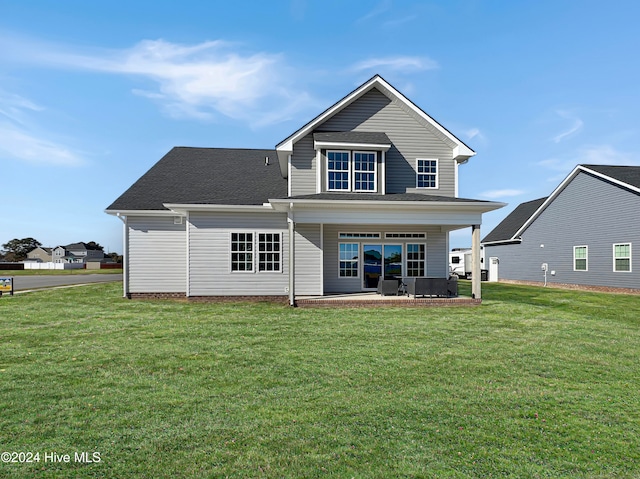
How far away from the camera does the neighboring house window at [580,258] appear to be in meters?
23.6

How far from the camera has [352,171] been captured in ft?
52.3

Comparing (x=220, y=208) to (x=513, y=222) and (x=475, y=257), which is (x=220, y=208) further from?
(x=513, y=222)

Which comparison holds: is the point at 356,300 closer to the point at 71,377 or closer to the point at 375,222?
the point at 375,222

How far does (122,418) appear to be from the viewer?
176 inches

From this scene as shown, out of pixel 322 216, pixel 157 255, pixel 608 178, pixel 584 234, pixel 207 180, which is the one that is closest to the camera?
pixel 322 216

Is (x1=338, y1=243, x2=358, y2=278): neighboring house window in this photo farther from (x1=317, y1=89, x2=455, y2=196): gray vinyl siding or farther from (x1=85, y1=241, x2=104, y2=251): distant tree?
(x1=85, y1=241, x2=104, y2=251): distant tree

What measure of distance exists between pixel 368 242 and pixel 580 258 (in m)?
15.8

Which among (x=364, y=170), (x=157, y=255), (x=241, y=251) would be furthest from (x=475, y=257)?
(x=157, y=255)

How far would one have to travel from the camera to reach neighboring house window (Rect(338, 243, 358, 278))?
16781mm

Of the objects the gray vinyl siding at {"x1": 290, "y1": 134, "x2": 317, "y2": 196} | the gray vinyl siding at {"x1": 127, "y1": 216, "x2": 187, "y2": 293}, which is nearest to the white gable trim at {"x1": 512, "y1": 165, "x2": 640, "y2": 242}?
the gray vinyl siding at {"x1": 290, "y1": 134, "x2": 317, "y2": 196}

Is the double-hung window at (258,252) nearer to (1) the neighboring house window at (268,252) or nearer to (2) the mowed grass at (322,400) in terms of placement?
(1) the neighboring house window at (268,252)

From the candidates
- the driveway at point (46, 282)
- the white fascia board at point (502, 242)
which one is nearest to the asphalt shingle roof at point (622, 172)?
the white fascia board at point (502, 242)

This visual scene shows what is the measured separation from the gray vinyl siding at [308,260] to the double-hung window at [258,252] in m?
0.80

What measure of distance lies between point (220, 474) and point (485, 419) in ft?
9.98
